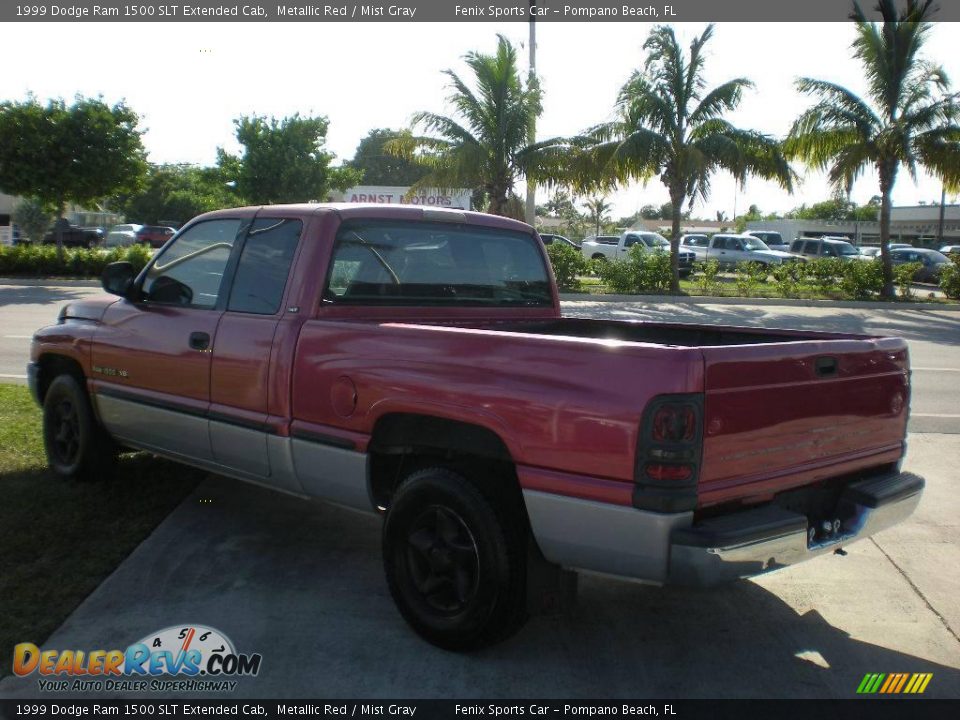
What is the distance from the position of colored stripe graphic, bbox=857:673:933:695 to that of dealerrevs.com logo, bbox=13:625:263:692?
2441mm

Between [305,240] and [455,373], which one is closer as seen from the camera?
[455,373]

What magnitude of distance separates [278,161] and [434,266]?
28697mm

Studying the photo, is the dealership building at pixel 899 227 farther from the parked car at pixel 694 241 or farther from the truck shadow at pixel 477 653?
the truck shadow at pixel 477 653

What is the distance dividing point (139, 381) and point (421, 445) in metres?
2.21

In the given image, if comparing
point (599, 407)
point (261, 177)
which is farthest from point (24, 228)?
point (599, 407)

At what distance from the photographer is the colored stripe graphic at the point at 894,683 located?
3.46 metres

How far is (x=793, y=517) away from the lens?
10.7 feet

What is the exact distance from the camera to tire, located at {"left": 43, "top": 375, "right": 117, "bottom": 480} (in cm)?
552

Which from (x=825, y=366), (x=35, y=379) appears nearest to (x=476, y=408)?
(x=825, y=366)

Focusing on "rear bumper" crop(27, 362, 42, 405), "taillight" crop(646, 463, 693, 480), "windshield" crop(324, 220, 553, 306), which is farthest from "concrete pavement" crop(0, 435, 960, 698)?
"rear bumper" crop(27, 362, 42, 405)

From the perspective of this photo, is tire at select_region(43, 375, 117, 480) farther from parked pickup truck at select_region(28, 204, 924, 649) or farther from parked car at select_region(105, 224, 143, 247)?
parked car at select_region(105, 224, 143, 247)

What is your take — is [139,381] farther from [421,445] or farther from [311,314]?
[421,445]

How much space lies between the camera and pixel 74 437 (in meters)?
5.71

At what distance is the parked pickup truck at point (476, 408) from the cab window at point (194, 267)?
0.01 meters
